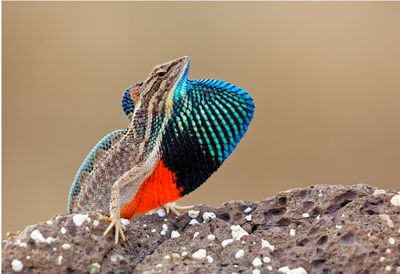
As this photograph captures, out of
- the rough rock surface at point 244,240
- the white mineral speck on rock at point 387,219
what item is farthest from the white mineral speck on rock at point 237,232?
the white mineral speck on rock at point 387,219

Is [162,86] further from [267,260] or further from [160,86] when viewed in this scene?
[267,260]

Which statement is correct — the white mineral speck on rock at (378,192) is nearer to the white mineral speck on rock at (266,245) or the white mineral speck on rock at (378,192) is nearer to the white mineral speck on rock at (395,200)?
the white mineral speck on rock at (395,200)

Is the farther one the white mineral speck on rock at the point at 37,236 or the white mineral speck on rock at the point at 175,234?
the white mineral speck on rock at the point at 175,234

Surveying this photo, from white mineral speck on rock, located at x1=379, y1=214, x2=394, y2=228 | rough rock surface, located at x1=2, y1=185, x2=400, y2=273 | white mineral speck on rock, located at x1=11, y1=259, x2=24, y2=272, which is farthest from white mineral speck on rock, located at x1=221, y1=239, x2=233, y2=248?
white mineral speck on rock, located at x1=11, y1=259, x2=24, y2=272

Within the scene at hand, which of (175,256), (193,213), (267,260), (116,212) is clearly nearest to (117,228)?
(116,212)

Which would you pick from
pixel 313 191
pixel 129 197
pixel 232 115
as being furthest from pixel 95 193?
pixel 313 191

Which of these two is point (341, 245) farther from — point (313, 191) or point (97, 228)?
point (97, 228)
